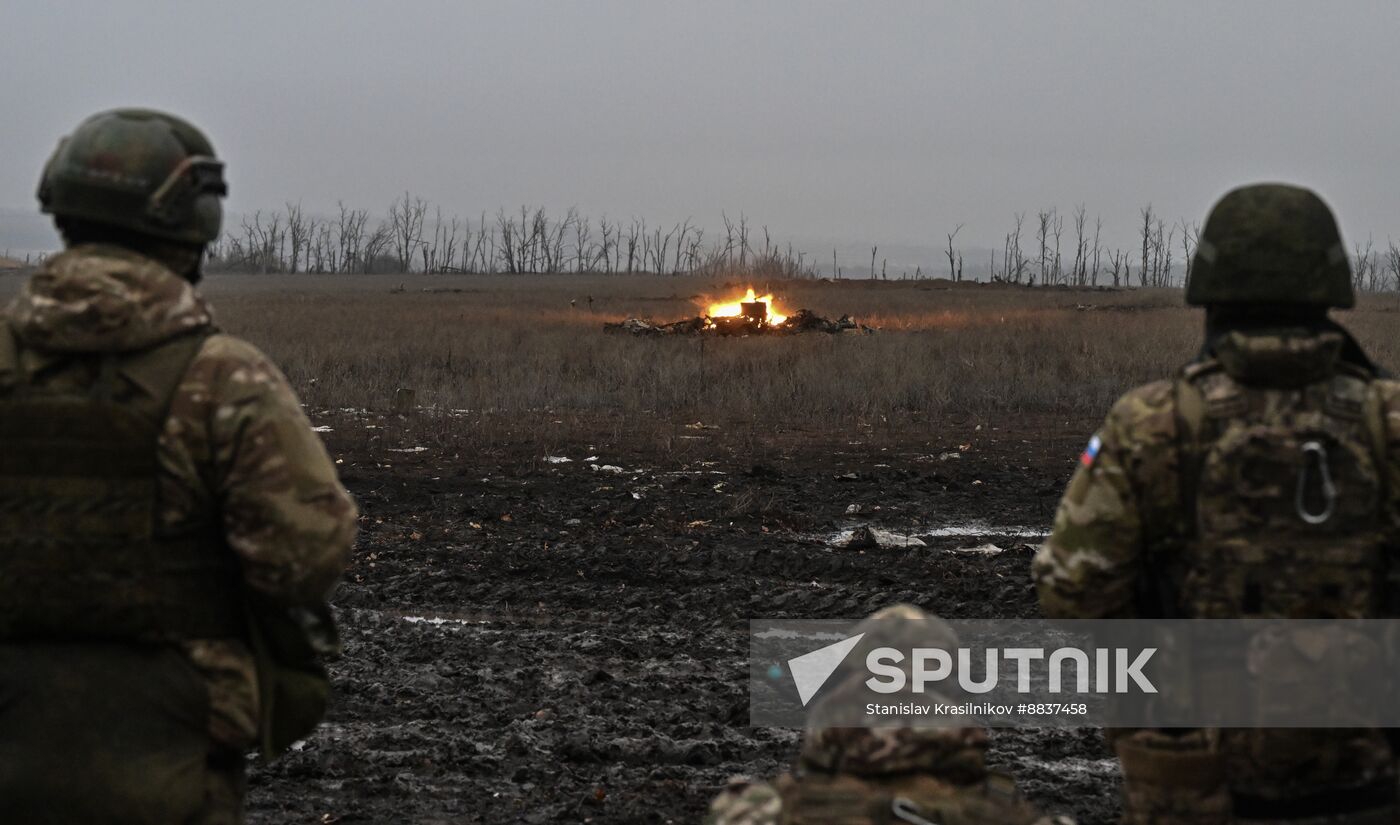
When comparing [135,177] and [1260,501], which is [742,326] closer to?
[1260,501]

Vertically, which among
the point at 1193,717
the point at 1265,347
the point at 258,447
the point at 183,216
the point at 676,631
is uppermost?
the point at 183,216

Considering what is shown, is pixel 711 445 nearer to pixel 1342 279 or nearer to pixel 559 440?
pixel 559 440

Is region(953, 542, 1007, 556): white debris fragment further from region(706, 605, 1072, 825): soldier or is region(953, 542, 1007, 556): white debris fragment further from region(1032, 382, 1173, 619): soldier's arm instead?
region(706, 605, 1072, 825): soldier

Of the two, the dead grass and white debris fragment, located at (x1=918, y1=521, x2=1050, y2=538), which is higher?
the dead grass

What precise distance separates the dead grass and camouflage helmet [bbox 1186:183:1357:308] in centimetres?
1368

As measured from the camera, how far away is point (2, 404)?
2.78 m

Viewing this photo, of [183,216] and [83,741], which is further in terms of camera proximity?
[183,216]

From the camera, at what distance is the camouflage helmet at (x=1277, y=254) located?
116 inches

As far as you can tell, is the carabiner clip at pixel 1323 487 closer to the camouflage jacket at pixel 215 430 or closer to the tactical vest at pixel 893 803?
the tactical vest at pixel 893 803

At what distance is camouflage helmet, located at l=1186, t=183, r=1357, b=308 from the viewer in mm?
2936

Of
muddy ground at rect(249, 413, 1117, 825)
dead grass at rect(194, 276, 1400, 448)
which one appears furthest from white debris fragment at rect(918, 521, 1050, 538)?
dead grass at rect(194, 276, 1400, 448)

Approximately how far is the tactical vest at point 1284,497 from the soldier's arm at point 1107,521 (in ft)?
0.21

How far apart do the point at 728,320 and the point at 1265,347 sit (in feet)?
92.0

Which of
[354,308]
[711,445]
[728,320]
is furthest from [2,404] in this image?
[354,308]
